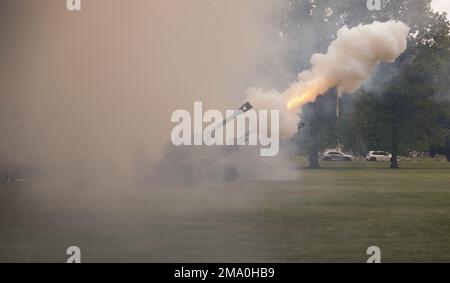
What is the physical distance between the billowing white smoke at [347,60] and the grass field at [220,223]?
3940 millimetres

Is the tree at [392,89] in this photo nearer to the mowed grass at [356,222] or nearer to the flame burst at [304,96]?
the mowed grass at [356,222]

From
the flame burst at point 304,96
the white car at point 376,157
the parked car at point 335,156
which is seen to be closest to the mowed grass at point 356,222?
the flame burst at point 304,96

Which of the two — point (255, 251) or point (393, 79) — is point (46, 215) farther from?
point (393, 79)

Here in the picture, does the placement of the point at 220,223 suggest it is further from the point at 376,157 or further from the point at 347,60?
the point at 376,157

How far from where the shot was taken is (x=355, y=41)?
98.5ft

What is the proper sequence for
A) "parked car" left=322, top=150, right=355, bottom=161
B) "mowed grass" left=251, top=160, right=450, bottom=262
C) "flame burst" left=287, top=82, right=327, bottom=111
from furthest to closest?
1. "parked car" left=322, top=150, right=355, bottom=161
2. "flame burst" left=287, top=82, right=327, bottom=111
3. "mowed grass" left=251, top=160, right=450, bottom=262

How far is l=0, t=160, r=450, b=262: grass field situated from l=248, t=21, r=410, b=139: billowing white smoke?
3.94 m

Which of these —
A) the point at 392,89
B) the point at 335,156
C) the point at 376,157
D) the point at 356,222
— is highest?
the point at 392,89

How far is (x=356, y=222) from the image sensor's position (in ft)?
78.8

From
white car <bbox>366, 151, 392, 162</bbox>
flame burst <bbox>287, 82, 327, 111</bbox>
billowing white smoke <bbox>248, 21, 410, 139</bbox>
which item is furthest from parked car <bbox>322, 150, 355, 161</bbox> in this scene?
billowing white smoke <bbox>248, 21, 410, 139</bbox>

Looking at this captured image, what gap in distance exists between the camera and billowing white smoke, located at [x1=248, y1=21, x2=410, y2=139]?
29609 mm

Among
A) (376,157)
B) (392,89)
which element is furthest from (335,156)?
(392,89)

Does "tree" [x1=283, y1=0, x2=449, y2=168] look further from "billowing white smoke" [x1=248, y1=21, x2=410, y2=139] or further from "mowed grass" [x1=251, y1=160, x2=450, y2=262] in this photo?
"billowing white smoke" [x1=248, y1=21, x2=410, y2=139]

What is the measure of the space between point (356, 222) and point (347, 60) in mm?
8501
